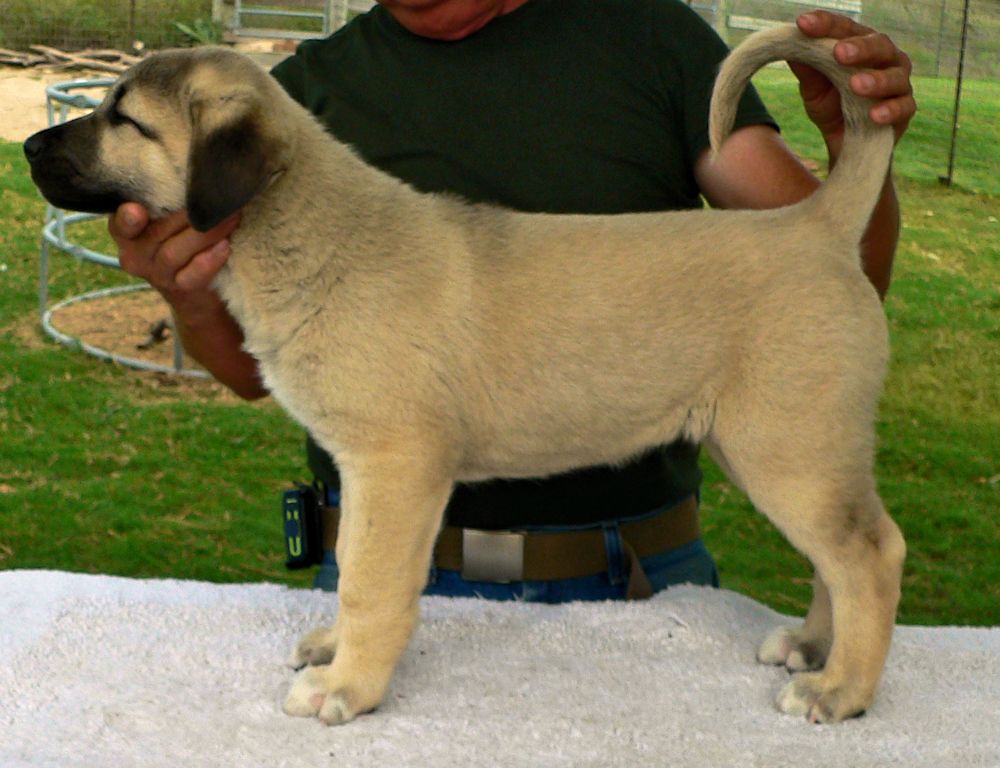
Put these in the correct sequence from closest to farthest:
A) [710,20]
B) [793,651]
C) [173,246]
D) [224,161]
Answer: [224,161]
[173,246]
[793,651]
[710,20]

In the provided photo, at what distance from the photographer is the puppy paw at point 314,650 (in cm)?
289

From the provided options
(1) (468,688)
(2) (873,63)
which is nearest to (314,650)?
(1) (468,688)

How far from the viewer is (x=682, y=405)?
2.78m

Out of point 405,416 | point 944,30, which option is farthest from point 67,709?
point 944,30

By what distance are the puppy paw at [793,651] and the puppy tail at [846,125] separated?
90 centimetres

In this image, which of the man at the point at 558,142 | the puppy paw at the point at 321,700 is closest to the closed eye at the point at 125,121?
the man at the point at 558,142

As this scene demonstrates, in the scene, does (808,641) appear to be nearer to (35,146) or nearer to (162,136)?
(162,136)

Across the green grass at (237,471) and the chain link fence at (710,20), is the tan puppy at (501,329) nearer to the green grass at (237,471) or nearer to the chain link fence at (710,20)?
the green grass at (237,471)

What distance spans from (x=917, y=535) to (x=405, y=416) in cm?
502

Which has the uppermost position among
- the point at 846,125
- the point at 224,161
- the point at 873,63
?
the point at 873,63

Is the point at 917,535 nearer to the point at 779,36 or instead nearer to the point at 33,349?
the point at 779,36

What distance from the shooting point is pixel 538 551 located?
3.37 meters

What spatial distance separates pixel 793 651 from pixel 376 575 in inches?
39.1

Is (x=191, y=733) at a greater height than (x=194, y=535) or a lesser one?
greater
